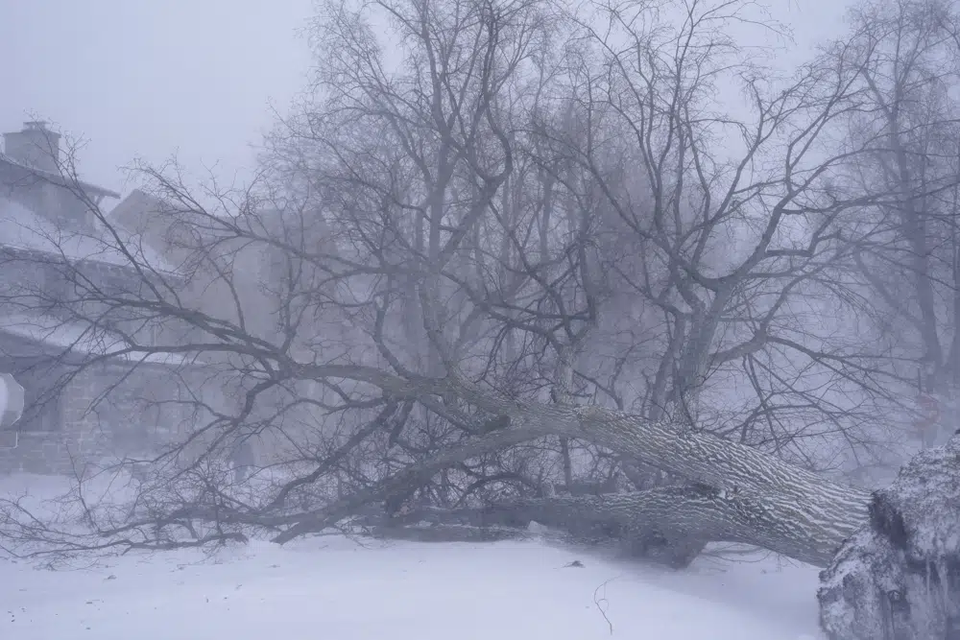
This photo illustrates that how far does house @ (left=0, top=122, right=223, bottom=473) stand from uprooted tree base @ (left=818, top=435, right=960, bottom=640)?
6293 mm

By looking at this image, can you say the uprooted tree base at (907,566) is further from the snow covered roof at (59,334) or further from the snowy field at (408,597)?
the snow covered roof at (59,334)

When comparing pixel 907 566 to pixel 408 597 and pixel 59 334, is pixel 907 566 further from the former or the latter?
pixel 59 334

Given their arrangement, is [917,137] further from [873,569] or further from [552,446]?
[873,569]

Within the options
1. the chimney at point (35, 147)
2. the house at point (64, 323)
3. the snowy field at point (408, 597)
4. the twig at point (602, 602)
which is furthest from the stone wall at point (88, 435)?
the twig at point (602, 602)

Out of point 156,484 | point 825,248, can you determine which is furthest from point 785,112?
point 156,484

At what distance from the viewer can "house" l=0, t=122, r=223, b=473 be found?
8.05 metres

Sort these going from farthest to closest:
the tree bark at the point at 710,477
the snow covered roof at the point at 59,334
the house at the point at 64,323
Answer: the snow covered roof at the point at 59,334 → the house at the point at 64,323 → the tree bark at the point at 710,477

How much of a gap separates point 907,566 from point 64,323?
23.4 ft

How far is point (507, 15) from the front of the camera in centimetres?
934

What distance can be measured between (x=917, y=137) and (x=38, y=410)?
30.3ft

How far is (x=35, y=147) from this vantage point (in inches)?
386

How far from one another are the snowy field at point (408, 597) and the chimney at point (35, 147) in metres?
3.72

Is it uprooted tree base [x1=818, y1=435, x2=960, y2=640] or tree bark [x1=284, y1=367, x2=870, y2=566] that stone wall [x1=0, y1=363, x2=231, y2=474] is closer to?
tree bark [x1=284, y1=367, x2=870, y2=566]

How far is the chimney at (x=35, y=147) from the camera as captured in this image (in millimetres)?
8086
